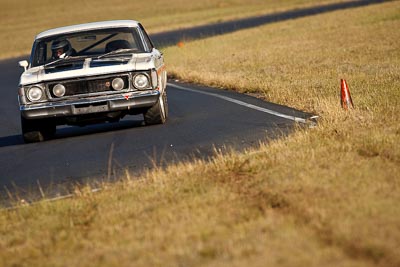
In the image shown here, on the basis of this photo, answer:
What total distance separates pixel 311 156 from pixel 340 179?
114cm

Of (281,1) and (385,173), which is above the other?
(385,173)

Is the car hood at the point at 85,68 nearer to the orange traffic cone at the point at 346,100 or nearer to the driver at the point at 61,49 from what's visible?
the driver at the point at 61,49

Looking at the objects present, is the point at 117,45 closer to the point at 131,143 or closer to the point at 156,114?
the point at 156,114

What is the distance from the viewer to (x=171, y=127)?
492 inches

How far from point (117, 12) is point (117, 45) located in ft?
222

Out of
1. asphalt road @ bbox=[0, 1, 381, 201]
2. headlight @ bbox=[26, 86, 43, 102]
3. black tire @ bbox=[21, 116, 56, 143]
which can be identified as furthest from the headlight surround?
black tire @ bbox=[21, 116, 56, 143]

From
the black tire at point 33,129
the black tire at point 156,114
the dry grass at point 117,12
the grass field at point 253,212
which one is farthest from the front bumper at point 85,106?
the dry grass at point 117,12

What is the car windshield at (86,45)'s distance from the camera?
1319cm

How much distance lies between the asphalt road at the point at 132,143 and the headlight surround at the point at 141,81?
0.57 metres

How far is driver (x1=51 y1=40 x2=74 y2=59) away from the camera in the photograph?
13.2 m

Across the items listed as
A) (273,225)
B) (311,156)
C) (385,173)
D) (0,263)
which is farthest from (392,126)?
(0,263)

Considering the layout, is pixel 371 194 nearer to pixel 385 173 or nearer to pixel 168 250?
pixel 385 173

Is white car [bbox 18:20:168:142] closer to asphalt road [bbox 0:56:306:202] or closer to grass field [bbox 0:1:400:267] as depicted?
asphalt road [bbox 0:56:306:202]

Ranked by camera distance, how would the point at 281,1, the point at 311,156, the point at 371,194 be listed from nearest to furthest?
the point at 371,194 → the point at 311,156 → the point at 281,1
